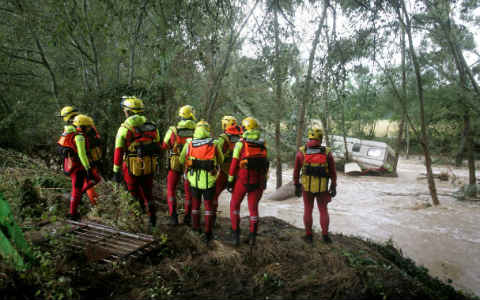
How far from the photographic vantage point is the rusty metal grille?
329 centimetres

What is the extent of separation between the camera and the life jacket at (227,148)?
4.98m

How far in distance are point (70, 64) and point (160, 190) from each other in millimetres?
4712

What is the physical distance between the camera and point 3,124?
7523mm

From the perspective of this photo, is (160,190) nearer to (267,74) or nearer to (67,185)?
(67,185)

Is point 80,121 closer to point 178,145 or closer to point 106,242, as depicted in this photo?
point 178,145

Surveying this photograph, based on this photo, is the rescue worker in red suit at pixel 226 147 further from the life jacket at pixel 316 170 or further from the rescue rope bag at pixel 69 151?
the rescue rope bag at pixel 69 151

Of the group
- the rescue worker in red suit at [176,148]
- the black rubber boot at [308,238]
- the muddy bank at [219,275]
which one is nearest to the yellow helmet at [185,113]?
the rescue worker in red suit at [176,148]

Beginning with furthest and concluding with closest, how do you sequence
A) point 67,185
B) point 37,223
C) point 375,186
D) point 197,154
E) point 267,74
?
point 375,186, point 267,74, point 67,185, point 197,154, point 37,223

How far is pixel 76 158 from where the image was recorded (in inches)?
184

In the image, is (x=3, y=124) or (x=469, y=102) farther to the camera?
(x=469, y=102)

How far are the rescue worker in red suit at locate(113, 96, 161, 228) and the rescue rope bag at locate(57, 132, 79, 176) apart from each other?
0.83 metres

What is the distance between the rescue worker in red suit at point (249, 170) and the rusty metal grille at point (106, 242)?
1.36 metres

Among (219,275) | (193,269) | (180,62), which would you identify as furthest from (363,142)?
(193,269)

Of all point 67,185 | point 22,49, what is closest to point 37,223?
point 67,185
